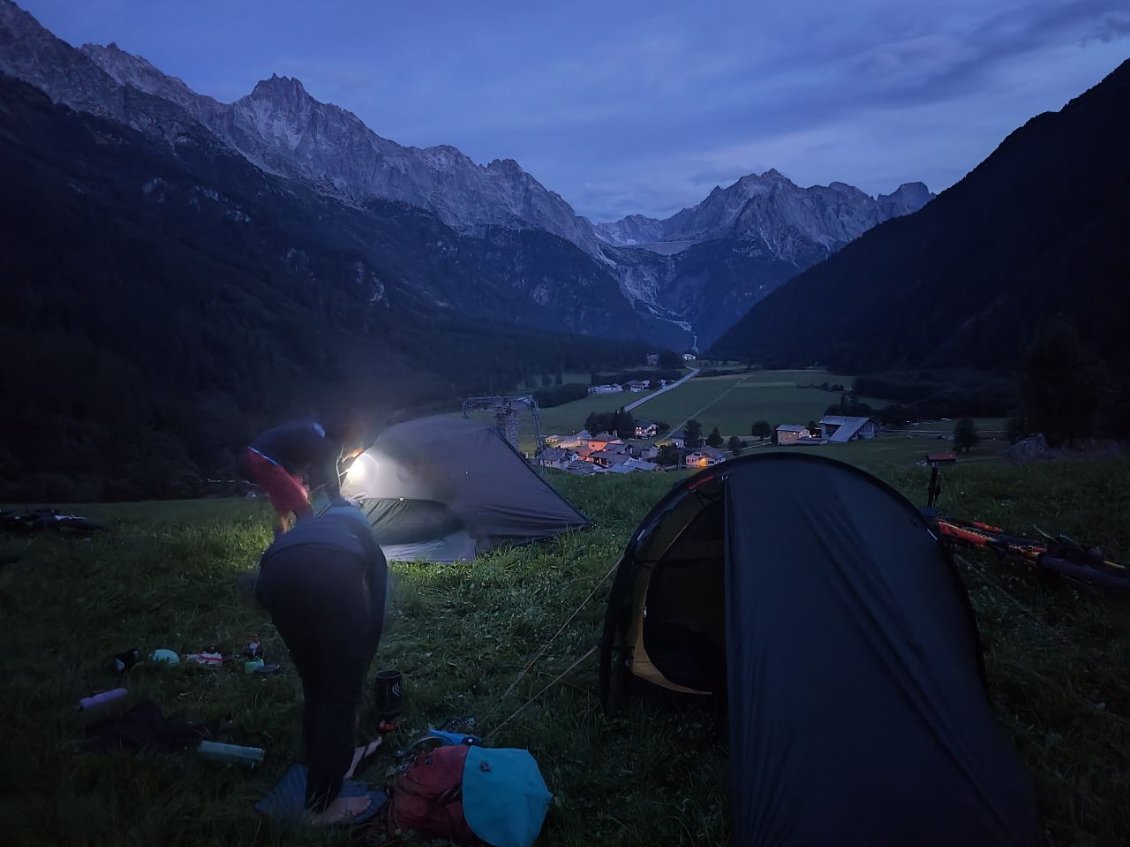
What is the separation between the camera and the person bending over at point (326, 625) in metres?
3.53

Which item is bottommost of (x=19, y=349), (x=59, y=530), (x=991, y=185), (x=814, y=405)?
(x=814, y=405)

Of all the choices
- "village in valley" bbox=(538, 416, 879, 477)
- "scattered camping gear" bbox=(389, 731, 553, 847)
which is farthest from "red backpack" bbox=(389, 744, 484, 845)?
"village in valley" bbox=(538, 416, 879, 477)

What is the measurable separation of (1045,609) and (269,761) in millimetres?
7327

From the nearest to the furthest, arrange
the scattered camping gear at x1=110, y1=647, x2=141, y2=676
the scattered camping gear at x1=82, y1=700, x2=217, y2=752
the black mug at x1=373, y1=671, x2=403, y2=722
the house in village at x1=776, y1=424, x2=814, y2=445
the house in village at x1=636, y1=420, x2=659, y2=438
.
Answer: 1. the scattered camping gear at x1=82, y1=700, x2=217, y2=752
2. the black mug at x1=373, y1=671, x2=403, y2=722
3. the scattered camping gear at x1=110, y1=647, x2=141, y2=676
4. the house in village at x1=776, y1=424, x2=814, y2=445
5. the house in village at x1=636, y1=420, x2=659, y2=438

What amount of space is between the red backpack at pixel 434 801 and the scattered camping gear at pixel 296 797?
0.53 ft

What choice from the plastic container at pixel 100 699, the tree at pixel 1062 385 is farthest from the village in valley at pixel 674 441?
the plastic container at pixel 100 699

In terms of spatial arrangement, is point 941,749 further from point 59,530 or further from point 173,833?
point 59,530

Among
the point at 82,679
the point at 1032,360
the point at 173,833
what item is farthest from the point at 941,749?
the point at 1032,360

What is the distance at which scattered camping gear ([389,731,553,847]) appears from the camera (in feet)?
11.9

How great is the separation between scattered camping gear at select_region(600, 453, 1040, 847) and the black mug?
165 cm

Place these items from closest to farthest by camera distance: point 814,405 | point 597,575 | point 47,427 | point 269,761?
point 269,761, point 597,575, point 47,427, point 814,405

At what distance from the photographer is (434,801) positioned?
372 centimetres

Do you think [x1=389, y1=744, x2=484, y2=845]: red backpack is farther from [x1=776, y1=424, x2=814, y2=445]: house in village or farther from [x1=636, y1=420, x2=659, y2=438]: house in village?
[x1=636, y1=420, x2=659, y2=438]: house in village

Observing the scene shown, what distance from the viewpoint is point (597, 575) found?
321 inches
